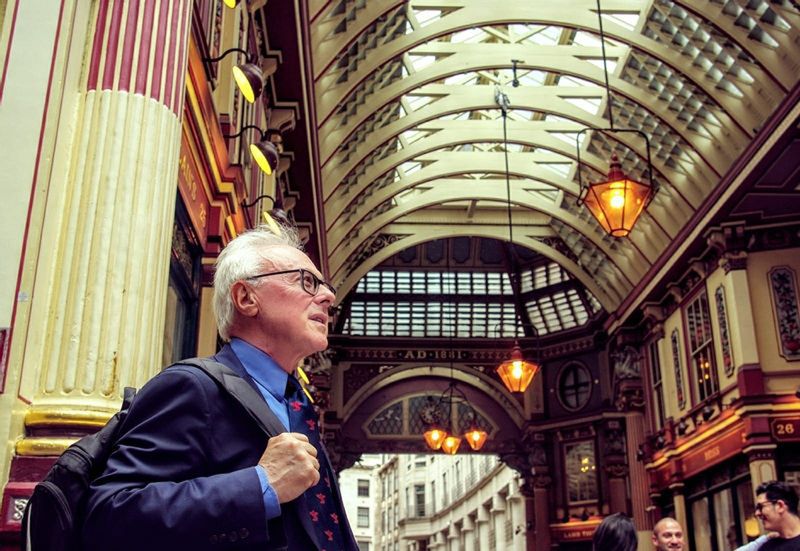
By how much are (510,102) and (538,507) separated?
429 inches

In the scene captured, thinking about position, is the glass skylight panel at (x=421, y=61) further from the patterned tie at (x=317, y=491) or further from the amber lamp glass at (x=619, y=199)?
the patterned tie at (x=317, y=491)

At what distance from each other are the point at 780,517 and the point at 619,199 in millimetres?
5568

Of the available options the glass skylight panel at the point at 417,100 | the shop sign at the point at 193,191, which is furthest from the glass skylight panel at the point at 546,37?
the shop sign at the point at 193,191

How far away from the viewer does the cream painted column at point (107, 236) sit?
145 inches

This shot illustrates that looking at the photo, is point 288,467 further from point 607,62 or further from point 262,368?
point 607,62

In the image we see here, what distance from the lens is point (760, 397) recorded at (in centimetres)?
1345

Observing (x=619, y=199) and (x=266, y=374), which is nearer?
(x=266, y=374)

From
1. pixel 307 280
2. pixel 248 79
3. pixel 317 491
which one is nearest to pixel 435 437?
pixel 248 79

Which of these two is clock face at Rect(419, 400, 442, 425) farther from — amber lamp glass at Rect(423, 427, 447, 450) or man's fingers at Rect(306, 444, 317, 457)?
man's fingers at Rect(306, 444, 317, 457)

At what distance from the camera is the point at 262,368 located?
6.66ft

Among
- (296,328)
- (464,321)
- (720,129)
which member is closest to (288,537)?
(296,328)

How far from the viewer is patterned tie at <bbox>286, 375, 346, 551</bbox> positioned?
1.86 m

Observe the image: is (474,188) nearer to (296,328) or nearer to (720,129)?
(720,129)

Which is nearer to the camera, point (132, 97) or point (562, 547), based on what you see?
point (132, 97)
